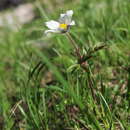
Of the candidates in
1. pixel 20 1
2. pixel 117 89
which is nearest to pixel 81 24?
pixel 117 89

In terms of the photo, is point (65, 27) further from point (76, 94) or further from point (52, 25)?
point (76, 94)

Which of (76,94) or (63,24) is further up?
(63,24)

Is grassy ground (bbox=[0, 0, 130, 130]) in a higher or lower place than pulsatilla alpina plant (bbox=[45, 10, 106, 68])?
lower

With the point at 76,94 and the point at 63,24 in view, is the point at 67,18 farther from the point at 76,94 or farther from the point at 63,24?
the point at 76,94

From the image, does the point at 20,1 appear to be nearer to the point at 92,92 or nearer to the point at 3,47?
the point at 3,47

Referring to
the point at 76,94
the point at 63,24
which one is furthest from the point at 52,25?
the point at 76,94

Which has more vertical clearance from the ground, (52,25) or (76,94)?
(52,25)

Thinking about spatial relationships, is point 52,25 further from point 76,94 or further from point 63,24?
point 76,94

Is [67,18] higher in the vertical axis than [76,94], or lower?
higher

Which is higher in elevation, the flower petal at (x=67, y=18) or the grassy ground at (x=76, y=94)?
the flower petal at (x=67, y=18)

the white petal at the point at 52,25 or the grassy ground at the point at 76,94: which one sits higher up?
the white petal at the point at 52,25

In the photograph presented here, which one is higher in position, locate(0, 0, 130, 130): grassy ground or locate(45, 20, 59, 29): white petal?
locate(45, 20, 59, 29): white petal

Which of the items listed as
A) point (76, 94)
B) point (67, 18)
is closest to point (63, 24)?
point (67, 18)
